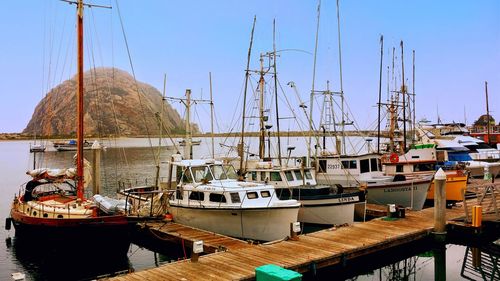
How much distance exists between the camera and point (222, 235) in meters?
18.0

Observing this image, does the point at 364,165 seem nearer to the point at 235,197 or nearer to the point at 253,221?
the point at 253,221

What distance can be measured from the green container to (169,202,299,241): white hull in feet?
26.4

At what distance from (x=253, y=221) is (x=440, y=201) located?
811cm

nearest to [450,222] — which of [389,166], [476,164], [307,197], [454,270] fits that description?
[454,270]

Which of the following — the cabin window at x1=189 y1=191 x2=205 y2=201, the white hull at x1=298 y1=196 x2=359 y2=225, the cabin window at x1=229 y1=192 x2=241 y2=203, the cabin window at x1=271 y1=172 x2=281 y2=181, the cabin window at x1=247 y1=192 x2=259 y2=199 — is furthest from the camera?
the cabin window at x1=271 y1=172 x2=281 y2=181

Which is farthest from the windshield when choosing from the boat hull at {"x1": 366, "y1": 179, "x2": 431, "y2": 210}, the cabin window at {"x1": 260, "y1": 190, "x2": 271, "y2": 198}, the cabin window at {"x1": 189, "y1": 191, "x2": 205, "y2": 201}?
the boat hull at {"x1": 366, "y1": 179, "x2": 431, "y2": 210}

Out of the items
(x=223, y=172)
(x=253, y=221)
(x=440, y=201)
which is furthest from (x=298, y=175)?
(x=440, y=201)

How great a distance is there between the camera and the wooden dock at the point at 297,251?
12.2 metres

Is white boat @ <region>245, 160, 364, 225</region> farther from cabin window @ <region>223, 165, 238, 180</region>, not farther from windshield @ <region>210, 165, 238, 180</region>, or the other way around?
windshield @ <region>210, 165, 238, 180</region>

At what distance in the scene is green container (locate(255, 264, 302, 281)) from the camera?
9.02 meters

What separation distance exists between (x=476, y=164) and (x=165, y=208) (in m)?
30.9

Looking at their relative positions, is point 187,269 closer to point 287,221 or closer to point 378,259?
point 287,221

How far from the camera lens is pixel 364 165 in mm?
26609

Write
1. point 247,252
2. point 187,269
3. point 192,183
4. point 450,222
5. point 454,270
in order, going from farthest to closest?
point 192,183
point 450,222
point 454,270
point 247,252
point 187,269
